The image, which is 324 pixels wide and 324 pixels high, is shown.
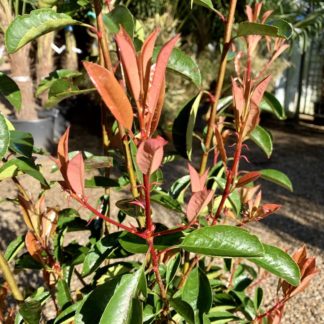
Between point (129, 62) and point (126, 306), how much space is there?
390 mm

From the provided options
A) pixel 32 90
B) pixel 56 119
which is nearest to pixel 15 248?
pixel 32 90

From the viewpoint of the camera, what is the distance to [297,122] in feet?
24.2

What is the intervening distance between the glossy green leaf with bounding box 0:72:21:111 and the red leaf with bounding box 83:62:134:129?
0.47 m

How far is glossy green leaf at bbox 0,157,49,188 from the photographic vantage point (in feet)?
3.00

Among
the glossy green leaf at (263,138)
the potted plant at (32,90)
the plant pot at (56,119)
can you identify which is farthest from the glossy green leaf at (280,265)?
the plant pot at (56,119)

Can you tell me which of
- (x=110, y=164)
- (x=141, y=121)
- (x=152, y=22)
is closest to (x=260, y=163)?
(x=152, y=22)

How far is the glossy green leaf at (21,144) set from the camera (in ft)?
3.15

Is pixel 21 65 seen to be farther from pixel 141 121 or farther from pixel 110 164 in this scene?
pixel 141 121

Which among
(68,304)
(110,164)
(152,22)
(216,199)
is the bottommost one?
(68,304)

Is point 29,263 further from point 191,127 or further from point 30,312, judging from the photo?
point 191,127

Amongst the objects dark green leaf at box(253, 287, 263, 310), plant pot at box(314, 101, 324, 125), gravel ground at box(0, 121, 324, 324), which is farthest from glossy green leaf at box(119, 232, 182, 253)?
plant pot at box(314, 101, 324, 125)

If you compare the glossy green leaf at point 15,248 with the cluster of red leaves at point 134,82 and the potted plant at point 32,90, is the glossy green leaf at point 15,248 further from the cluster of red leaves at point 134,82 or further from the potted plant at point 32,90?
the potted plant at point 32,90

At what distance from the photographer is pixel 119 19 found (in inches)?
34.8

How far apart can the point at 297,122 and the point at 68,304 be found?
689cm
